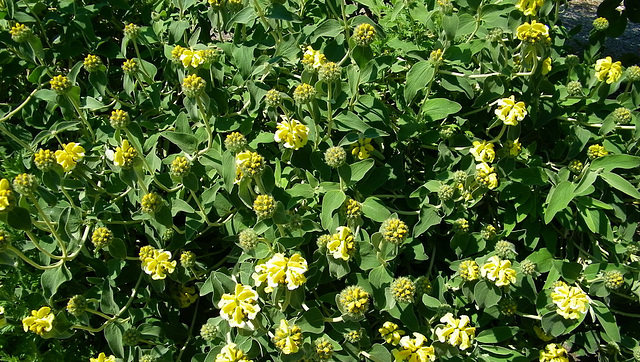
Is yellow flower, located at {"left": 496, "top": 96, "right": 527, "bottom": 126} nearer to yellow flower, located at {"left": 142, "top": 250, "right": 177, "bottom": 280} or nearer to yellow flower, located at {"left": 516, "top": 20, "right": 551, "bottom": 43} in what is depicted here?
yellow flower, located at {"left": 516, "top": 20, "right": 551, "bottom": 43}

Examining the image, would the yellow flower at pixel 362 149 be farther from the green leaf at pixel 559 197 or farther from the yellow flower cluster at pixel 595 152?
the yellow flower cluster at pixel 595 152

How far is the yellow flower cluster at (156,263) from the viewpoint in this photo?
2.36m

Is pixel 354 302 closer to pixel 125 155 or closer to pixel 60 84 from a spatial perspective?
pixel 125 155

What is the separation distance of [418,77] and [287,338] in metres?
1.34

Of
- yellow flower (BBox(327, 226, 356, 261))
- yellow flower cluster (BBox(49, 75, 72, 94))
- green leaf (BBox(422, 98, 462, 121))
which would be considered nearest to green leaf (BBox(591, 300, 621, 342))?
green leaf (BBox(422, 98, 462, 121))

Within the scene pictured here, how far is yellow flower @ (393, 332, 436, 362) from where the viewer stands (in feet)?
7.41

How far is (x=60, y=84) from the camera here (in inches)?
98.6

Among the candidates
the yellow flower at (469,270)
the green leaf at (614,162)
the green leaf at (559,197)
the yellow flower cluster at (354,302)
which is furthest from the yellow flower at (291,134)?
the green leaf at (614,162)

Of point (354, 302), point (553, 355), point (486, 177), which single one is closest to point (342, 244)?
point (354, 302)

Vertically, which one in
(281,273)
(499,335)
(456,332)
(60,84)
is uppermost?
(60,84)

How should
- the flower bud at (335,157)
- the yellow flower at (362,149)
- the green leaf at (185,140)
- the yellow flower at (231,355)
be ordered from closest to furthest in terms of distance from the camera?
the yellow flower at (231,355), the flower bud at (335,157), the green leaf at (185,140), the yellow flower at (362,149)

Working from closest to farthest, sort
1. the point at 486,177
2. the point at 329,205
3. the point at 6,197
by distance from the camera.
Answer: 1. the point at 6,197
2. the point at 329,205
3. the point at 486,177

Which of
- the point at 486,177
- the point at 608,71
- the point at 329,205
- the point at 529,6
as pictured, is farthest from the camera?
the point at 608,71

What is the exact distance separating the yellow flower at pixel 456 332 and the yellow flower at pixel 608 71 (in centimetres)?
152
